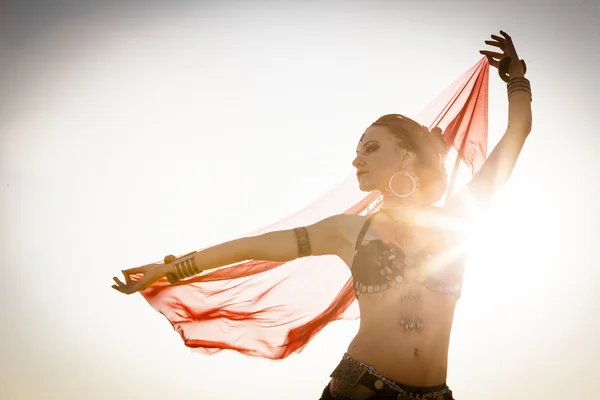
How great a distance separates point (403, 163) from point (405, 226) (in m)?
0.52

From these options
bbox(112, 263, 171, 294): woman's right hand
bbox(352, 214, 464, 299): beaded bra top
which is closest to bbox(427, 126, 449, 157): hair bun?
bbox(352, 214, 464, 299): beaded bra top

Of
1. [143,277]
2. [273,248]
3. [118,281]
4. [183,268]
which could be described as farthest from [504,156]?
[118,281]

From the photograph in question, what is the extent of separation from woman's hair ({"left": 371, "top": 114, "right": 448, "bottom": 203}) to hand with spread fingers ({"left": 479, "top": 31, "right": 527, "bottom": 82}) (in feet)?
2.19

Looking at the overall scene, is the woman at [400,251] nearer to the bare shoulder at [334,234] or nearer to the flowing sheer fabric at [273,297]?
the bare shoulder at [334,234]

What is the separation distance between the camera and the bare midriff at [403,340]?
10.7ft

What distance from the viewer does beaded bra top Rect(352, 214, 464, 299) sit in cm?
348

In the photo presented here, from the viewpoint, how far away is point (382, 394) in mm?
3213

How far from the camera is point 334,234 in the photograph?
402 centimetres

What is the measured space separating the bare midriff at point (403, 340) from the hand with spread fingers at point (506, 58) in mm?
1704

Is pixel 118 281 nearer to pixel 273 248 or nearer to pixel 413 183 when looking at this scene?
pixel 273 248

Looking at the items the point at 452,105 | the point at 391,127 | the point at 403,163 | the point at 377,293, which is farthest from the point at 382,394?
the point at 452,105

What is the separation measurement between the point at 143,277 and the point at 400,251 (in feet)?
6.03

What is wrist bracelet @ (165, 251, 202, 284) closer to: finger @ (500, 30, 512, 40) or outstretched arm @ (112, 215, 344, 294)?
outstretched arm @ (112, 215, 344, 294)

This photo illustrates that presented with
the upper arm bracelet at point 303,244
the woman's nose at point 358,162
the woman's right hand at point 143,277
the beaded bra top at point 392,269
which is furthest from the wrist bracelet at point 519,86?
the woman's right hand at point 143,277
